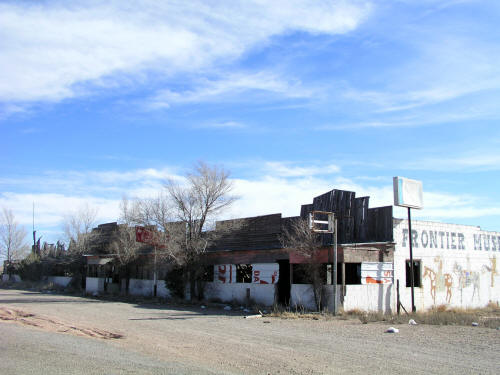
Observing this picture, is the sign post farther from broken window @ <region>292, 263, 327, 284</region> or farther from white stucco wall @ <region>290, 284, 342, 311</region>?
broken window @ <region>292, 263, 327, 284</region>

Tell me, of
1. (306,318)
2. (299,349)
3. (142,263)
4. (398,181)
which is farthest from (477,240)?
(142,263)

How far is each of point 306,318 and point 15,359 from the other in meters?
11.5

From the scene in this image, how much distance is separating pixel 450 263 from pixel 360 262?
6.76 metres

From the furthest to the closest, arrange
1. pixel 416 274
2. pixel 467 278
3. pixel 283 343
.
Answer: pixel 467 278 → pixel 416 274 → pixel 283 343

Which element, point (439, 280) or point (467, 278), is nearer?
point (439, 280)

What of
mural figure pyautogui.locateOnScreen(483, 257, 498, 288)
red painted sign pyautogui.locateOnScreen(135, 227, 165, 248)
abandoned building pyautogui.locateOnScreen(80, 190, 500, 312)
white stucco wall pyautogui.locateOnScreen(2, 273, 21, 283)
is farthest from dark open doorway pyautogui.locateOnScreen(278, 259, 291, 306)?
white stucco wall pyautogui.locateOnScreen(2, 273, 21, 283)

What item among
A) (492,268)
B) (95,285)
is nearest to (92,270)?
(95,285)

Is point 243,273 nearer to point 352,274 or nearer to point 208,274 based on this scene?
point 208,274

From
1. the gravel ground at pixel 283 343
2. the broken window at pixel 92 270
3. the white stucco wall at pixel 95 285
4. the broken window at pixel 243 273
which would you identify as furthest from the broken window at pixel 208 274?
the broken window at pixel 92 270

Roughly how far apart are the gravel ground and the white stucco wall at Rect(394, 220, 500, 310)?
6.00 meters

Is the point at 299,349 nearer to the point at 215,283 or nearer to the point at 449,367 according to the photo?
the point at 449,367

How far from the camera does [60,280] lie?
4338 cm

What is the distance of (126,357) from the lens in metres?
Result: 9.68

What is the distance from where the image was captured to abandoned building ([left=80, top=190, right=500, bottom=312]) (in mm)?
20734
